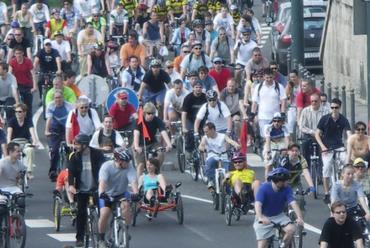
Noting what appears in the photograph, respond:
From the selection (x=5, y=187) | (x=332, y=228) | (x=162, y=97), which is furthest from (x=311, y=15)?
(x=332, y=228)

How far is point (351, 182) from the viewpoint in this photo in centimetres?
2511

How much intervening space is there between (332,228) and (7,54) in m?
22.5

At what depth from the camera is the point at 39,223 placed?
1115 inches

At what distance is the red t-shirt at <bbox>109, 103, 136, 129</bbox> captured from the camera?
1273 inches

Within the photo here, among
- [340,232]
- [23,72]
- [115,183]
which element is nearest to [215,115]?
[23,72]

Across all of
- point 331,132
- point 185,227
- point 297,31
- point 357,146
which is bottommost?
point 185,227

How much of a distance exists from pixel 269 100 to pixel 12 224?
27.3ft

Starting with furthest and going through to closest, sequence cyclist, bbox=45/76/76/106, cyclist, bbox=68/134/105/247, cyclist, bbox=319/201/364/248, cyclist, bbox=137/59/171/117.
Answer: cyclist, bbox=137/59/171/117 < cyclist, bbox=45/76/76/106 < cyclist, bbox=68/134/105/247 < cyclist, bbox=319/201/364/248

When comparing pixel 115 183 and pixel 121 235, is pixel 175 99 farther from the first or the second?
pixel 121 235

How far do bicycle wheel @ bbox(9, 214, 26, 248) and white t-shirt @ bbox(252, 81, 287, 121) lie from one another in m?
8.09

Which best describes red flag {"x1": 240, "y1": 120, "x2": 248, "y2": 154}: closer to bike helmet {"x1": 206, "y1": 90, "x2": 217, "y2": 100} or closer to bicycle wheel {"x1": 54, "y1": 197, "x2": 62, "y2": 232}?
bike helmet {"x1": 206, "y1": 90, "x2": 217, "y2": 100}

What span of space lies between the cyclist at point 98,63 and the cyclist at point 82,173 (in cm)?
1332

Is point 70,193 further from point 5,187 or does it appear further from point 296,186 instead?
point 296,186

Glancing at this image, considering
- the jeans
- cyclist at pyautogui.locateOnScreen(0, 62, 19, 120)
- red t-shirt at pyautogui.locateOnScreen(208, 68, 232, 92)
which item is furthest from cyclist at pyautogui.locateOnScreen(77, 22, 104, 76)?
the jeans
